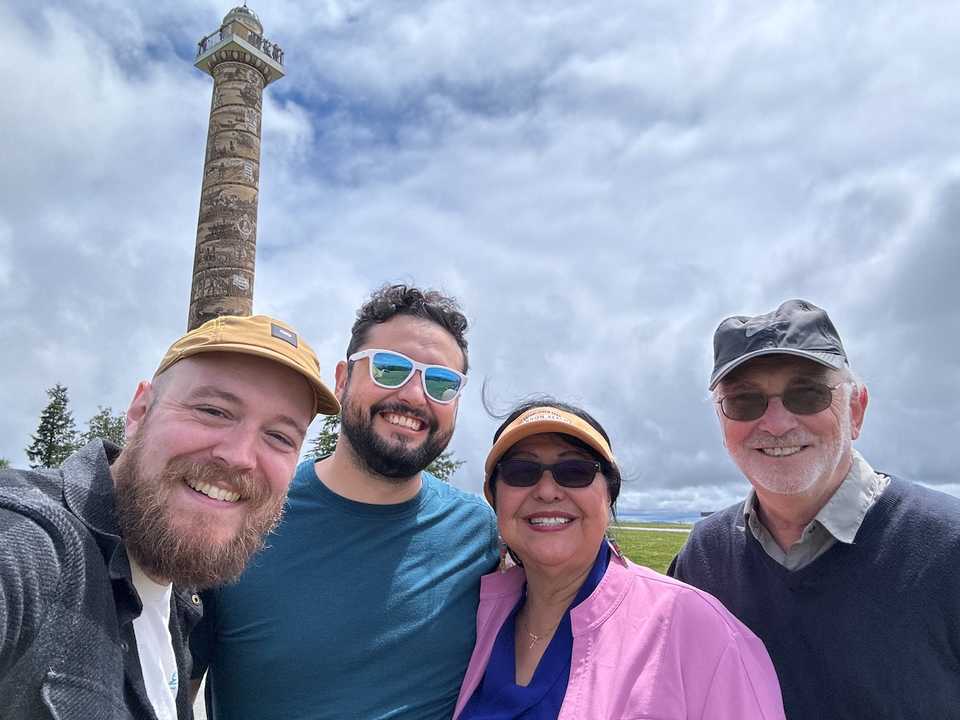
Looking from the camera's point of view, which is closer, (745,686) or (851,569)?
(745,686)

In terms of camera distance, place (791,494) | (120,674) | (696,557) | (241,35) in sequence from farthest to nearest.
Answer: (241,35) → (696,557) → (791,494) → (120,674)

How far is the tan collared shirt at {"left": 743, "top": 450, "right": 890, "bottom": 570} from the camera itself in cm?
272

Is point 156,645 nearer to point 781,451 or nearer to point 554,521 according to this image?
point 554,521

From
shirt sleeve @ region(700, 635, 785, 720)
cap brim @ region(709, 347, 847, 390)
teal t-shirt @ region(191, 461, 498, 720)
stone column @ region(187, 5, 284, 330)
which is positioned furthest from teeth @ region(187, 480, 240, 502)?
stone column @ region(187, 5, 284, 330)

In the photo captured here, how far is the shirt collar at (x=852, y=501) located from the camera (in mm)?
2711

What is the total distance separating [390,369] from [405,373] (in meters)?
0.08

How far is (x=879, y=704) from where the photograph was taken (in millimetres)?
2486

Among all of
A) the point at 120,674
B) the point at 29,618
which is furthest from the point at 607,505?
the point at 29,618

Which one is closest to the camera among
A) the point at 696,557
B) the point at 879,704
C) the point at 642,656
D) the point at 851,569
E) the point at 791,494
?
the point at 642,656

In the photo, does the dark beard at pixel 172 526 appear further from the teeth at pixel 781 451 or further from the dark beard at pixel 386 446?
the teeth at pixel 781 451

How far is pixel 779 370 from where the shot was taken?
297 cm

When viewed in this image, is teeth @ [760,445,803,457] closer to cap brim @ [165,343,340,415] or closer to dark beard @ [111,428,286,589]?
cap brim @ [165,343,340,415]

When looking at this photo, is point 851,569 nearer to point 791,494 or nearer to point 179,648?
point 791,494

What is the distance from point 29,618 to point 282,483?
886 millimetres
